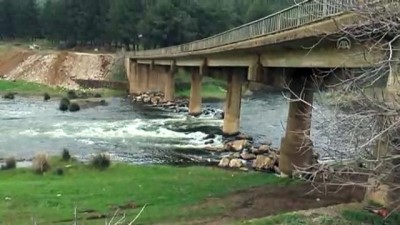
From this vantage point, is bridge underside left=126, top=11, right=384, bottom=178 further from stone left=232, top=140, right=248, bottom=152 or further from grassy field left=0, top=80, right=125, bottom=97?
grassy field left=0, top=80, right=125, bottom=97

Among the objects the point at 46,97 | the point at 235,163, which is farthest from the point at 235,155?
the point at 46,97

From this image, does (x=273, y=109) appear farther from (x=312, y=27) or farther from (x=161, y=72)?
(x=312, y=27)

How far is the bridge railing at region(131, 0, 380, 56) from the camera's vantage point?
53.6 ft

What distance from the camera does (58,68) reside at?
90312mm

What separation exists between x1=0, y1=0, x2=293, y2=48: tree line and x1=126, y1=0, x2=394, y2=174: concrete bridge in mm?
33750

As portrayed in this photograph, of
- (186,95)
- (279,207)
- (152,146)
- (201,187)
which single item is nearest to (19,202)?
(201,187)

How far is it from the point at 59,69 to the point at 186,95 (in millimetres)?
20261

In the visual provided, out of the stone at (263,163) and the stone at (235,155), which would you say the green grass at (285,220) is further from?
the stone at (235,155)

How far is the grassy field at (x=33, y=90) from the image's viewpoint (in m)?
79.4

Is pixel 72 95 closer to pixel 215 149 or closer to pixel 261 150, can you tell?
pixel 215 149

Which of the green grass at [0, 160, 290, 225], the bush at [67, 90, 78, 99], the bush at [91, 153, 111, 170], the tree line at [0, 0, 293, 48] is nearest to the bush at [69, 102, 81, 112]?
the bush at [67, 90, 78, 99]

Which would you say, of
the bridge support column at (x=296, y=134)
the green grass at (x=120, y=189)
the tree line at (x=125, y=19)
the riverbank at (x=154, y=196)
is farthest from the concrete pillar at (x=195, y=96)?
the tree line at (x=125, y=19)

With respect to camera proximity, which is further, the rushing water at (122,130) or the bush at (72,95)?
the bush at (72,95)

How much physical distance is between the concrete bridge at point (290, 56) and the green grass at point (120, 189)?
142 inches
